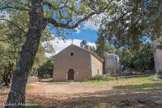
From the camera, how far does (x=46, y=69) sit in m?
38.3

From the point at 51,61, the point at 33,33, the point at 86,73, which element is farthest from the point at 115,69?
the point at 33,33

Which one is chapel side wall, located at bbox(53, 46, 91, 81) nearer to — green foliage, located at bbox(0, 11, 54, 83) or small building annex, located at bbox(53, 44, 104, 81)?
small building annex, located at bbox(53, 44, 104, 81)

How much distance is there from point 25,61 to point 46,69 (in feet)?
120

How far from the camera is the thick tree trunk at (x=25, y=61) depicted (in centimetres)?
318

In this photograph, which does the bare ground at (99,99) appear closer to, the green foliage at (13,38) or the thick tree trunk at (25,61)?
the thick tree trunk at (25,61)

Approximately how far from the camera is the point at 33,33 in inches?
141

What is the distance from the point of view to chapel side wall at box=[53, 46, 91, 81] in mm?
21905

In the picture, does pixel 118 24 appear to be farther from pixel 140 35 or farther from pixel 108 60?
pixel 108 60

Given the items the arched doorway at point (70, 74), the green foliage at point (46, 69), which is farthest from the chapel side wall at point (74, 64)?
the green foliage at point (46, 69)

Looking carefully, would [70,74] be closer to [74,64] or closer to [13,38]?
[74,64]

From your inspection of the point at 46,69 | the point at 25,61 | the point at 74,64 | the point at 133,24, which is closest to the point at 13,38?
the point at 25,61

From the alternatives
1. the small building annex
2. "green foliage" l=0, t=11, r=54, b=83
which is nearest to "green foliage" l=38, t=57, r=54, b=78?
the small building annex

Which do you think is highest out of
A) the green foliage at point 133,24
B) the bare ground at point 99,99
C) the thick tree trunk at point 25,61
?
the green foliage at point 133,24

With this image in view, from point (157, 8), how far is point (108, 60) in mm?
32875
